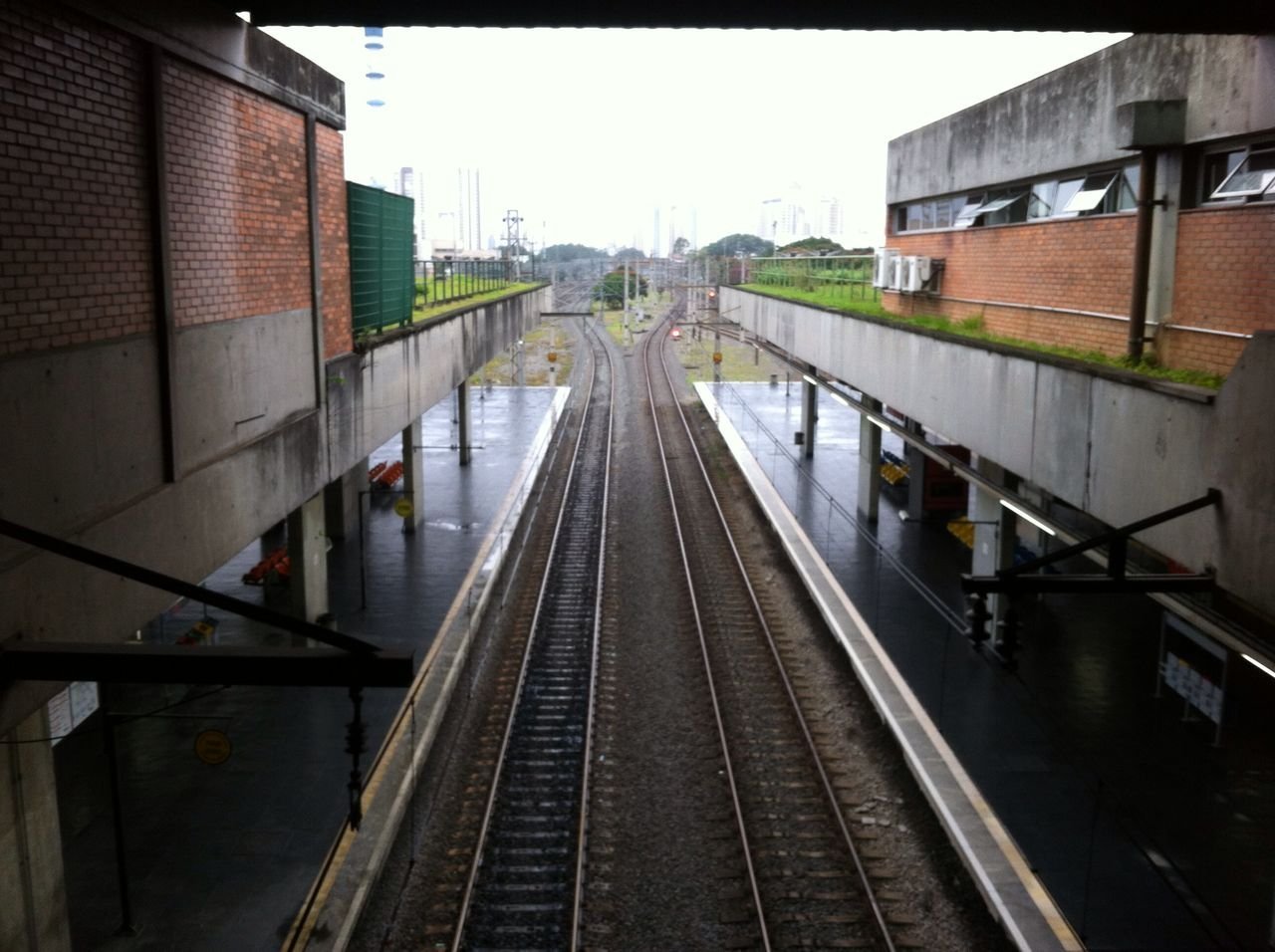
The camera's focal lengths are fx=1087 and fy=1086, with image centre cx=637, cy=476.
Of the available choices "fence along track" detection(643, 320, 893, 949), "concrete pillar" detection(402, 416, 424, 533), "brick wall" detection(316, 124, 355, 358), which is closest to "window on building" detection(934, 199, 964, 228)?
"fence along track" detection(643, 320, 893, 949)

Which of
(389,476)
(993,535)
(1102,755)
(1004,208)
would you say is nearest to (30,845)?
(1102,755)

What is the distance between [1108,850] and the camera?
27.2 feet

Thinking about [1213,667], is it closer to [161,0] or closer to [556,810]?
[556,810]

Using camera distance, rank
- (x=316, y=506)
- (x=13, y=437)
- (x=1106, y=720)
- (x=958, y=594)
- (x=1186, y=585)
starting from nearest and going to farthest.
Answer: (x=13, y=437), (x=1186, y=585), (x=1106, y=720), (x=316, y=506), (x=958, y=594)

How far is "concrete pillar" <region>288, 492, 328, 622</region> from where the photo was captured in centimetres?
1226

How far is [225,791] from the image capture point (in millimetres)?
9250

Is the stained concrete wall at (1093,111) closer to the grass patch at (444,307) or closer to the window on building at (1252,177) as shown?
the window on building at (1252,177)

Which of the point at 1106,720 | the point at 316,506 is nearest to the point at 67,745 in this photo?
the point at 316,506

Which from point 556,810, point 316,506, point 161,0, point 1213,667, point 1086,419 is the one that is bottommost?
point 556,810

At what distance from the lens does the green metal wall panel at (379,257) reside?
1204 centimetres

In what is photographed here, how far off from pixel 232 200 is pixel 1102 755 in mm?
8827

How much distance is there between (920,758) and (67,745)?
792cm

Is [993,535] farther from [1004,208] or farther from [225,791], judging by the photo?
[225,791]

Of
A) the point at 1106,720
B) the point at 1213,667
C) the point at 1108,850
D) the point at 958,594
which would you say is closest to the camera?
the point at 1108,850
